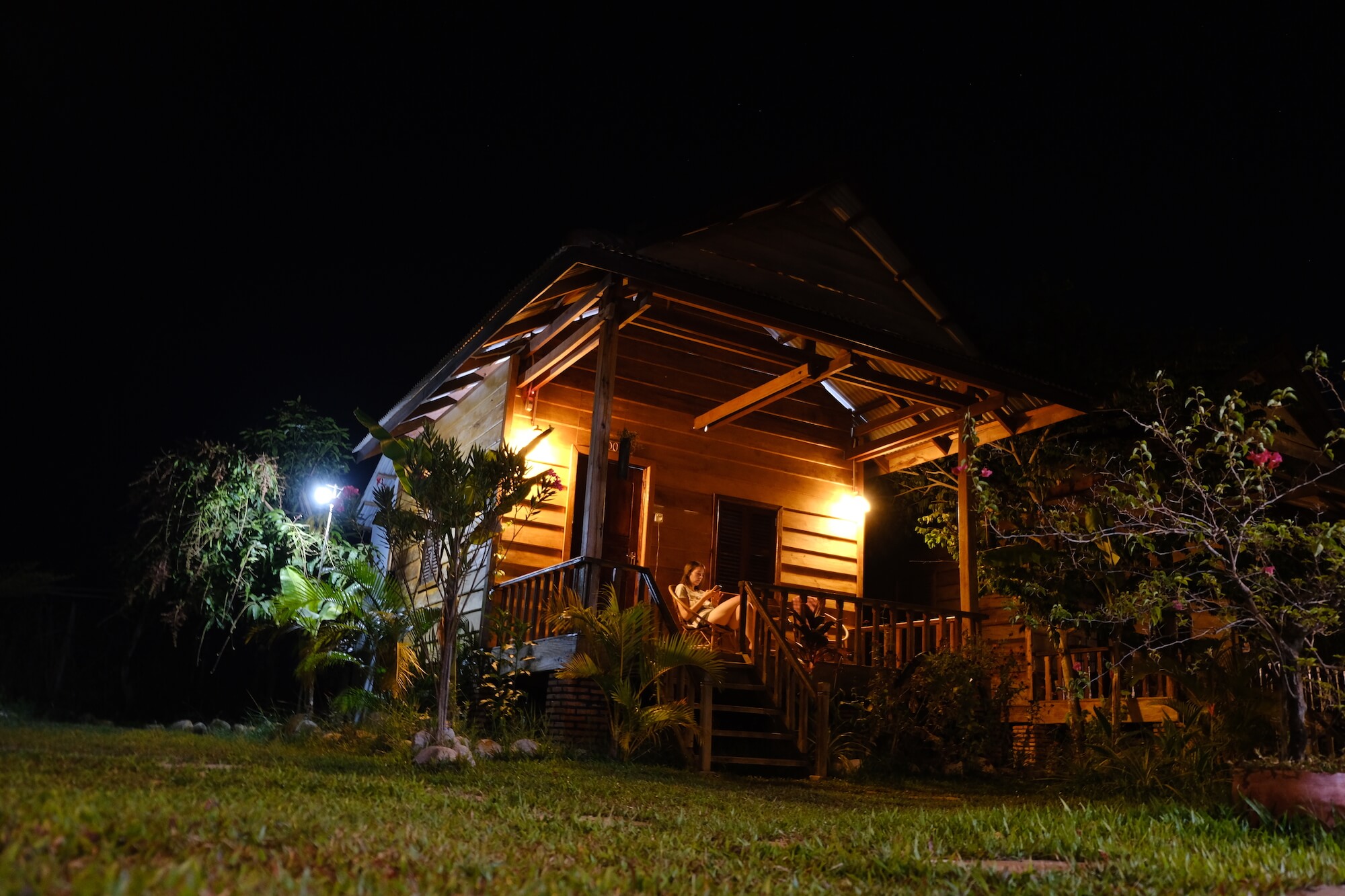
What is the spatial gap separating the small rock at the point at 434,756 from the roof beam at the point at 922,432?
7.67m

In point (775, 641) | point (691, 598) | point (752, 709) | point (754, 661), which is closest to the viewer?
point (752, 709)

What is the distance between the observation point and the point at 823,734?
9648mm

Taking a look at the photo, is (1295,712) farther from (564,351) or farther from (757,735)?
(564,351)

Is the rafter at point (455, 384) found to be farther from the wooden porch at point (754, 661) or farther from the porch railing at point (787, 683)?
the porch railing at point (787, 683)

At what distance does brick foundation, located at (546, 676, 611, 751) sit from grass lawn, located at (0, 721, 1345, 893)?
226cm

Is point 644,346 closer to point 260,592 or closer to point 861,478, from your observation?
point 861,478

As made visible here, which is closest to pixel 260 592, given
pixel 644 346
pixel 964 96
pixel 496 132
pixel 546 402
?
pixel 546 402

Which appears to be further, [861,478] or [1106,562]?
[861,478]

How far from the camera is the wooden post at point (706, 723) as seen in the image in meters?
9.12

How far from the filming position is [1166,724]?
8438 mm

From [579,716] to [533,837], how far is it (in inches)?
212

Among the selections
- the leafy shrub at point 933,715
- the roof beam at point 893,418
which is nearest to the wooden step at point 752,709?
the leafy shrub at point 933,715

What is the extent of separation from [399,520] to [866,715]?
17.9 feet

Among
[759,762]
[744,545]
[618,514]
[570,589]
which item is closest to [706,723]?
[759,762]
